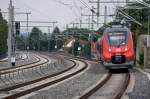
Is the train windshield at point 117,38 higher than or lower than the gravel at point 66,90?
higher

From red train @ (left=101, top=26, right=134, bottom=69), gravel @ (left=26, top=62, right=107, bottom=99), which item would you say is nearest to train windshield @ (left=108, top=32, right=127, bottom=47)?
red train @ (left=101, top=26, right=134, bottom=69)

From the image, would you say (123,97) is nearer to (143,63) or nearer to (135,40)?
Result: (143,63)

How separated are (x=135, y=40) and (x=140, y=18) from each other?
25.7 m

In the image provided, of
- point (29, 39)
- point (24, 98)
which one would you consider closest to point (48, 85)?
point (24, 98)

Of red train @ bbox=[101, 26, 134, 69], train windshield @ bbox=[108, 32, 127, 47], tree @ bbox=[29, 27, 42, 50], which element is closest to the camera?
red train @ bbox=[101, 26, 134, 69]

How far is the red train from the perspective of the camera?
128 feet

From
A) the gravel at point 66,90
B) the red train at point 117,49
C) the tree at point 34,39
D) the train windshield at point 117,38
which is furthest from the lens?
the tree at point 34,39

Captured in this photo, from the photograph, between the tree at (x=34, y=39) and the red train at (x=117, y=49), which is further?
the tree at (x=34, y=39)

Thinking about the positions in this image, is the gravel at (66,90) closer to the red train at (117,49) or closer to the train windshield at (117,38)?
the red train at (117,49)

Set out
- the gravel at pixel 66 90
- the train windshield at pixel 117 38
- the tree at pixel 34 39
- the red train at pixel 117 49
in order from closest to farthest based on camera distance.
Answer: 1. the gravel at pixel 66 90
2. the red train at pixel 117 49
3. the train windshield at pixel 117 38
4. the tree at pixel 34 39

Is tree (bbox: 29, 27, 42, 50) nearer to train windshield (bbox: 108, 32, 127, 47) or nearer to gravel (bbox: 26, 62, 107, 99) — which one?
train windshield (bbox: 108, 32, 127, 47)

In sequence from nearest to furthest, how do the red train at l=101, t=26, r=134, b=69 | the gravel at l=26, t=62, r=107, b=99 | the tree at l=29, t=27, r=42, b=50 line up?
the gravel at l=26, t=62, r=107, b=99 < the red train at l=101, t=26, r=134, b=69 < the tree at l=29, t=27, r=42, b=50

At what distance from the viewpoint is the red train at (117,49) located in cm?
3909

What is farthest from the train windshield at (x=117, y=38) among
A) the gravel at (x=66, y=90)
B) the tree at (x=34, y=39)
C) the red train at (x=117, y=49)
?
the tree at (x=34, y=39)
